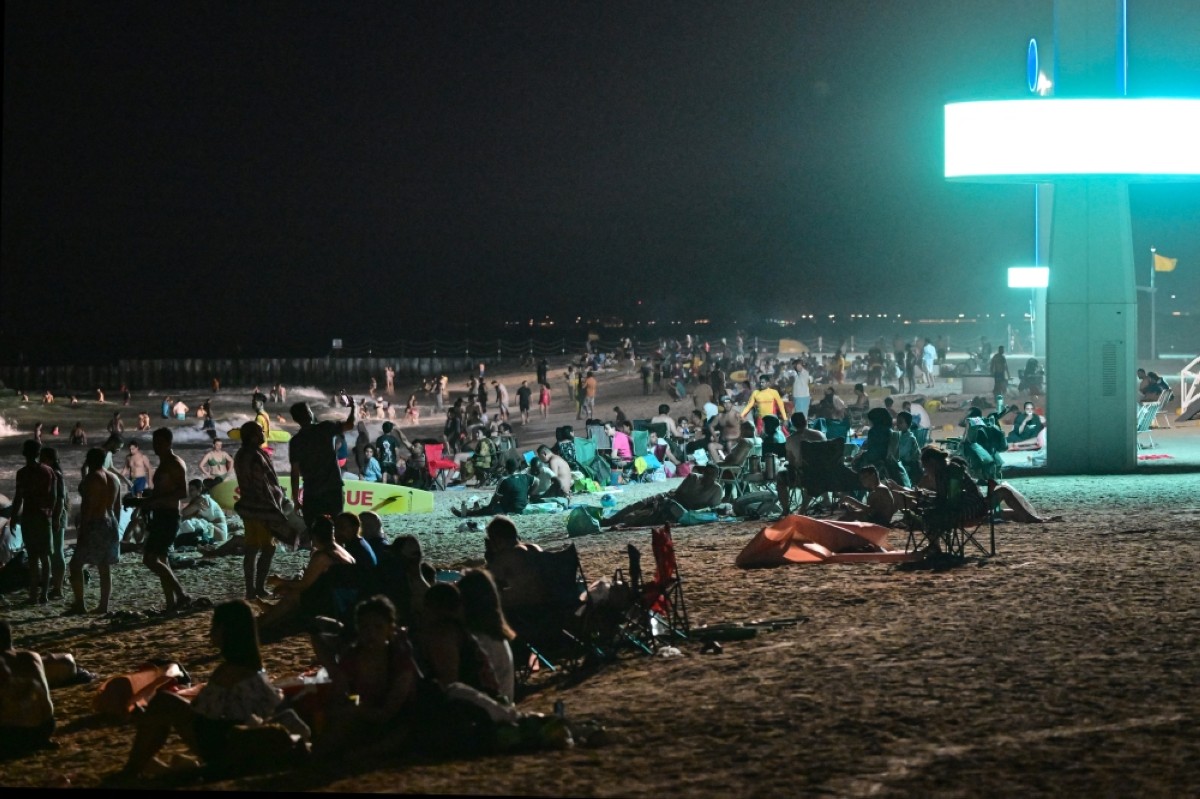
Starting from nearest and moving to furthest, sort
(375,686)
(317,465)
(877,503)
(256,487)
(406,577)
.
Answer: (375,686) → (406,577) → (256,487) → (317,465) → (877,503)

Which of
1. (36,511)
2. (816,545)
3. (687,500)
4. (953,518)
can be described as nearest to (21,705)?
(36,511)

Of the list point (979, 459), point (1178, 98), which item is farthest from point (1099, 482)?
point (1178, 98)

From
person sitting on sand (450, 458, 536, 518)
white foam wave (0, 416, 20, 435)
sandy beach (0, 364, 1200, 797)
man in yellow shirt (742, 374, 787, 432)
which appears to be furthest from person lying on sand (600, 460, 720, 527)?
white foam wave (0, 416, 20, 435)

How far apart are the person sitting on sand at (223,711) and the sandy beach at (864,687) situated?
7.8 inches

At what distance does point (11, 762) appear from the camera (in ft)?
21.6

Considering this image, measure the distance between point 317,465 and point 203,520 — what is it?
16.8ft

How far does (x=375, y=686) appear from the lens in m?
5.79

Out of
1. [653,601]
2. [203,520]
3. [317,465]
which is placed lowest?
[203,520]

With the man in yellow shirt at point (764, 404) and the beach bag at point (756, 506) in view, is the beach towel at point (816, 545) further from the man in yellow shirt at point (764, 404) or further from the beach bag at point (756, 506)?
the man in yellow shirt at point (764, 404)

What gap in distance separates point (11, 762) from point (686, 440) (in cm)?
1645

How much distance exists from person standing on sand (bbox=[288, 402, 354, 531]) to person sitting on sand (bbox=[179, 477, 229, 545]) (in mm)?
4633

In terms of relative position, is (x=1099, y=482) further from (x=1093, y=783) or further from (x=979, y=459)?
(x=1093, y=783)

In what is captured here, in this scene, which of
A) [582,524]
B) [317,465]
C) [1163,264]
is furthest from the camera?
[1163,264]

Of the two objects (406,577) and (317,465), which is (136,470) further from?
(406,577)
